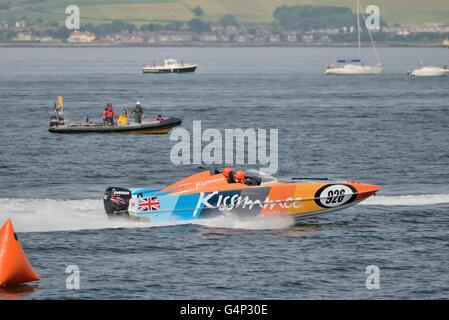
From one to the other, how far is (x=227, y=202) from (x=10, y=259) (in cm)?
920

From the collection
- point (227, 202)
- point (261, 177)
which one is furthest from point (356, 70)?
point (227, 202)

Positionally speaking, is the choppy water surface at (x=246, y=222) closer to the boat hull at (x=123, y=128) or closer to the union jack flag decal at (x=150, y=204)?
the boat hull at (x=123, y=128)

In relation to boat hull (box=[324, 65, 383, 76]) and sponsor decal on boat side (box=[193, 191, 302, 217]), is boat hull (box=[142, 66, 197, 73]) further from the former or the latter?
sponsor decal on boat side (box=[193, 191, 302, 217])

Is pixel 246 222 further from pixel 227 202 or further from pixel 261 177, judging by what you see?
pixel 261 177

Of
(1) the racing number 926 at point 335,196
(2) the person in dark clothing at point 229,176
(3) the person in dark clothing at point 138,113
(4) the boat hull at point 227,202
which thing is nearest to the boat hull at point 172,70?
(3) the person in dark clothing at point 138,113

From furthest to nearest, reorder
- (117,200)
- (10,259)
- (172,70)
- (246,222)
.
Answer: (172,70) < (246,222) < (117,200) < (10,259)

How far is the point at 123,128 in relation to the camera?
6512cm

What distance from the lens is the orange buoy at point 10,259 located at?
2700 centimetres

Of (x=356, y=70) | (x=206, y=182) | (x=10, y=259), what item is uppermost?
(x=206, y=182)

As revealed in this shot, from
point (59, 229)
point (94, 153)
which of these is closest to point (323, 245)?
point (59, 229)

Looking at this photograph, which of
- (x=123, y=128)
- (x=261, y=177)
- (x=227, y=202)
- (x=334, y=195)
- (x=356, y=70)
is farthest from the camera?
(x=356, y=70)

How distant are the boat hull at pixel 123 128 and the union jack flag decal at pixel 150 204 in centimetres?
3154

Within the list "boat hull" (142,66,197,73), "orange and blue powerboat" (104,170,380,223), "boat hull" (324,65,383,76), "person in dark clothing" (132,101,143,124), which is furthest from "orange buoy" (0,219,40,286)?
"boat hull" (142,66,197,73)

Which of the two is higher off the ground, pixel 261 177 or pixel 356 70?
pixel 261 177
